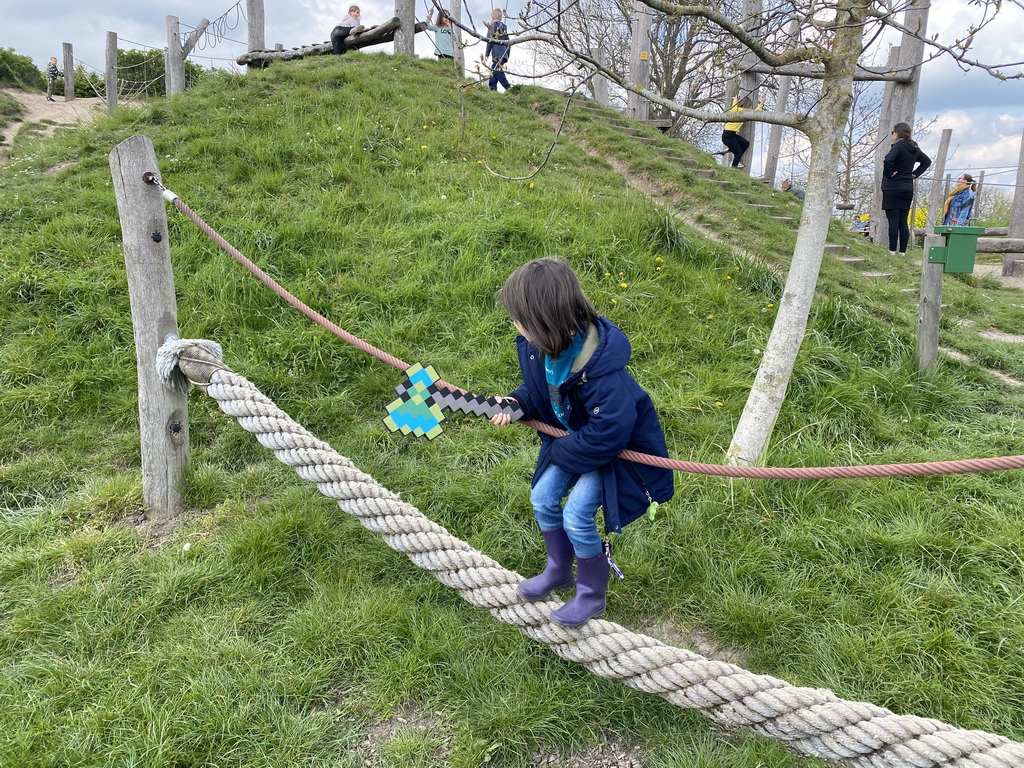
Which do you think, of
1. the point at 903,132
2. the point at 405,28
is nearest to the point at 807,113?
the point at 903,132

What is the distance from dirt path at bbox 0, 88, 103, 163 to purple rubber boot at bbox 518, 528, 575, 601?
38.9 ft

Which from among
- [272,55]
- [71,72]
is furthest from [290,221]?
[71,72]

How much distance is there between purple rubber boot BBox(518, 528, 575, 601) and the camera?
222cm

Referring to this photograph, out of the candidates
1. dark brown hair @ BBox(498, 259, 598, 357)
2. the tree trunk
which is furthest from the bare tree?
A: dark brown hair @ BBox(498, 259, 598, 357)

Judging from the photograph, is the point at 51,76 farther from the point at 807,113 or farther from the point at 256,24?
the point at 807,113

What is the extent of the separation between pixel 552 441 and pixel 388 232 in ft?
12.8

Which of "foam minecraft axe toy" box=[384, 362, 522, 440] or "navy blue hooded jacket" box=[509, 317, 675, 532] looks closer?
"navy blue hooded jacket" box=[509, 317, 675, 532]

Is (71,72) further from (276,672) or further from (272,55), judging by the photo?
(276,672)

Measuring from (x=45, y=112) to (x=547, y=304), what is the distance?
Result: 58.3ft

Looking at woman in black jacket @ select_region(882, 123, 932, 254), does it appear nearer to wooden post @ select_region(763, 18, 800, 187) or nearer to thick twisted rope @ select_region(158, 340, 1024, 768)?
wooden post @ select_region(763, 18, 800, 187)

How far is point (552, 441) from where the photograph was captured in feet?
6.91

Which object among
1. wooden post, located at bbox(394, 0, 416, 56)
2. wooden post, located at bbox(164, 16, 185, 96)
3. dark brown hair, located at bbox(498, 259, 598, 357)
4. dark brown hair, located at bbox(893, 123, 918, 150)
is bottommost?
dark brown hair, located at bbox(498, 259, 598, 357)

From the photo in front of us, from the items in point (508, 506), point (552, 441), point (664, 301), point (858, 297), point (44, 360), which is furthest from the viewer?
point (858, 297)

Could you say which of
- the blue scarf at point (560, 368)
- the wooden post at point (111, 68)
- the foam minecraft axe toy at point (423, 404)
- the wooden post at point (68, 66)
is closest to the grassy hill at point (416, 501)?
the foam minecraft axe toy at point (423, 404)
